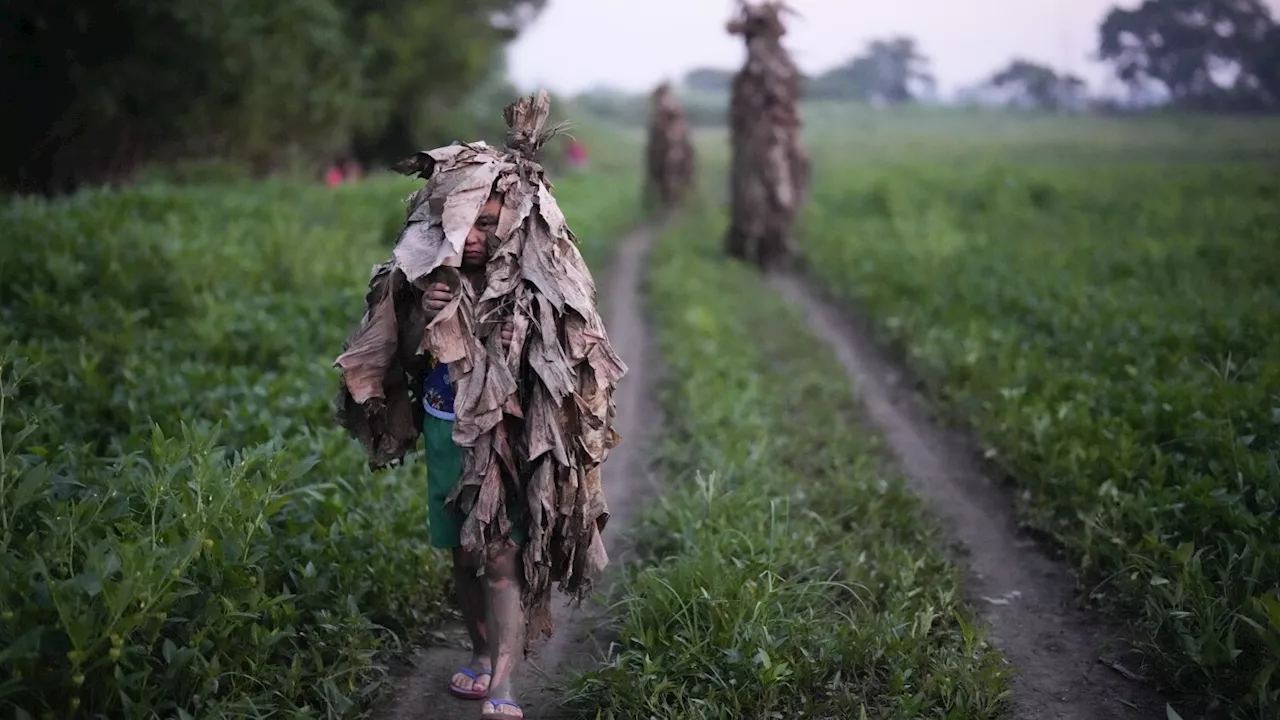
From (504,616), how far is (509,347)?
103 centimetres

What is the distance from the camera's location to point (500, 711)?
11.4 feet

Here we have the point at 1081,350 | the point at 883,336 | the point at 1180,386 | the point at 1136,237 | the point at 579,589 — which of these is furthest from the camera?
the point at 1136,237

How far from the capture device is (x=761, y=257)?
15.1 metres

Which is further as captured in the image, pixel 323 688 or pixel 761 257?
pixel 761 257

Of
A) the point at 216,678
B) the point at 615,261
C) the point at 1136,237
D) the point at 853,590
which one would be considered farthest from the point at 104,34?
the point at 1136,237

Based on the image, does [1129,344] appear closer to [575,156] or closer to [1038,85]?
[1038,85]

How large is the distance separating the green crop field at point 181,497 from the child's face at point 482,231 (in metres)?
1.25

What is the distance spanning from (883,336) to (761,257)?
221 inches

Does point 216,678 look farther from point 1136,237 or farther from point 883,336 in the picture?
point 1136,237

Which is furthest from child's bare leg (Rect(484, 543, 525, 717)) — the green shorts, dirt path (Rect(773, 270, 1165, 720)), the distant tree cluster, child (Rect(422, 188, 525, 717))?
the distant tree cluster

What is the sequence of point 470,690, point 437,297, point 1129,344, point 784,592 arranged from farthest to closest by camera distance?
point 1129,344 < point 784,592 < point 470,690 < point 437,297

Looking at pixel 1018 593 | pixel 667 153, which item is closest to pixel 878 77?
pixel 667 153

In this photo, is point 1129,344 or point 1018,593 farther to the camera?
point 1129,344

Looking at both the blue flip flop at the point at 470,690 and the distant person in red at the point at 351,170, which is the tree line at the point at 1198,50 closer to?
the blue flip flop at the point at 470,690
